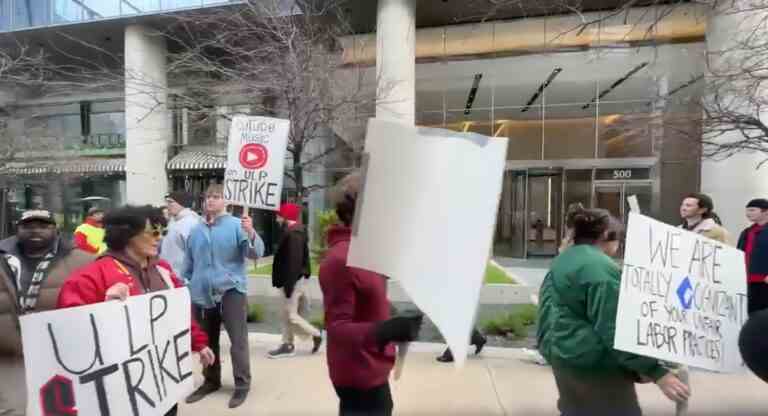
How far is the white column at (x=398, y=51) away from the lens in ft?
43.0

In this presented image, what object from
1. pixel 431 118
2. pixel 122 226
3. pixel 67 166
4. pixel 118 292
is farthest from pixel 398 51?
pixel 67 166

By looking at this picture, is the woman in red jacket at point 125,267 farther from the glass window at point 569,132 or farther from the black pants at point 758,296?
A: the glass window at point 569,132

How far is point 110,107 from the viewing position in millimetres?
21391

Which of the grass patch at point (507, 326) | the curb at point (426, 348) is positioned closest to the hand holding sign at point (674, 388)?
the curb at point (426, 348)

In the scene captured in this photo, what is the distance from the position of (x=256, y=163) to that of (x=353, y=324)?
9.88 feet

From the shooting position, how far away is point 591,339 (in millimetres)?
2363

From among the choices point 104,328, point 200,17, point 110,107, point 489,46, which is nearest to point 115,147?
point 110,107

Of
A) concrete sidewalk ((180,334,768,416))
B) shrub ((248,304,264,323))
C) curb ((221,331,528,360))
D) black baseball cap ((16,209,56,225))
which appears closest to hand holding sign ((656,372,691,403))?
concrete sidewalk ((180,334,768,416))

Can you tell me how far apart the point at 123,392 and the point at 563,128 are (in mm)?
16960

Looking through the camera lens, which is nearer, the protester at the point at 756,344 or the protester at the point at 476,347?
the protester at the point at 756,344

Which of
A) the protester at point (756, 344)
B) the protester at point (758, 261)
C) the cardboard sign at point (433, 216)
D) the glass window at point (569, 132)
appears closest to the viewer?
the protester at point (756, 344)

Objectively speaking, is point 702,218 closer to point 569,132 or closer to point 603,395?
point 603,395

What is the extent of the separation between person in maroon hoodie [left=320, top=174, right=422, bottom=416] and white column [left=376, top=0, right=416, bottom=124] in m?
10.9

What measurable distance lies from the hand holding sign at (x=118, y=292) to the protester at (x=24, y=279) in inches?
34.3
